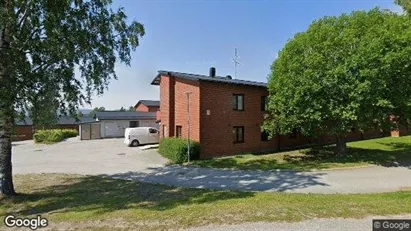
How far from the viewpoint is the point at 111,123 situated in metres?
39.2

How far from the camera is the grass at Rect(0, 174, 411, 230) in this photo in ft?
22.4

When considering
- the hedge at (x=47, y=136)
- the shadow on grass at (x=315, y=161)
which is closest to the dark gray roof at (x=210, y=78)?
the shadow on grass at (x=315, y=161)

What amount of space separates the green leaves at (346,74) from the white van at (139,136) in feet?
50.6

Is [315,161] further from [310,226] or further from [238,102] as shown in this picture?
[310,226]

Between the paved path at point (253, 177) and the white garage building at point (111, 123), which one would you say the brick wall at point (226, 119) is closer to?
the paved path at point (253, 177)

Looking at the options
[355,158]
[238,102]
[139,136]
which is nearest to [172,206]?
[355,158]

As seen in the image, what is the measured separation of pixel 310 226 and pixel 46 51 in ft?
30.4

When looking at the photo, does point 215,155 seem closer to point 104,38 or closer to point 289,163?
point 289,163

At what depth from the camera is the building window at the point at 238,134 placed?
20406mm

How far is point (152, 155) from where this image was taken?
830 inches

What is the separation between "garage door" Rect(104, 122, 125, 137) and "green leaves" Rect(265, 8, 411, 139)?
91.2 feet

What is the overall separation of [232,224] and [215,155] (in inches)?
505

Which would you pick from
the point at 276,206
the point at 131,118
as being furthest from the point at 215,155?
the point at 131,118

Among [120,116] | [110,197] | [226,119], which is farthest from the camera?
[120,116]
